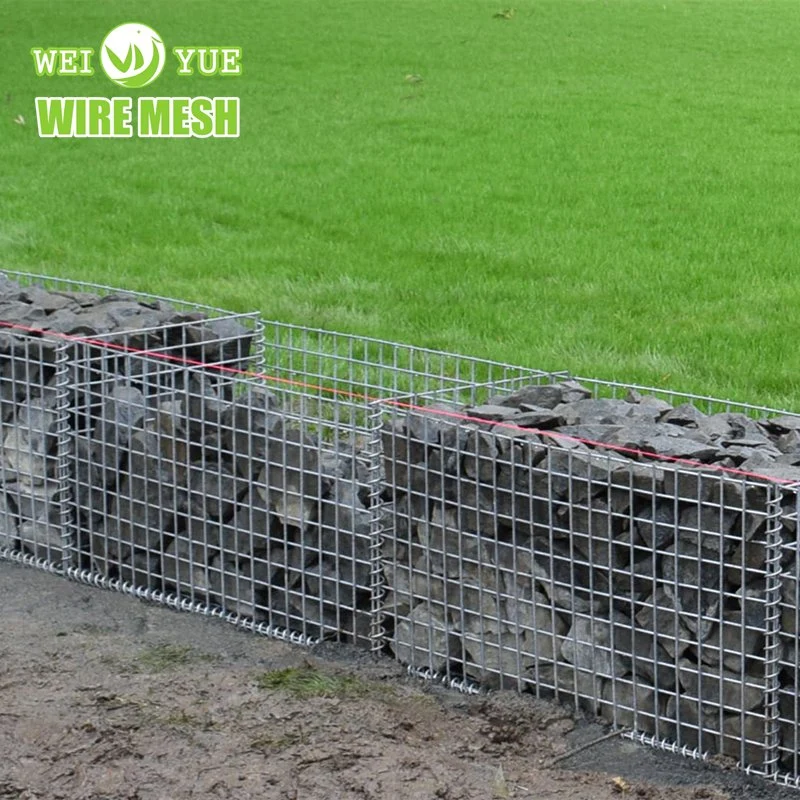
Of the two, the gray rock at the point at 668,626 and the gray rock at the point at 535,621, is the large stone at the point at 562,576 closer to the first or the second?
the gray rock at the point at 535,621

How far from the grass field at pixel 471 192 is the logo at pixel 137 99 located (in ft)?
1.12

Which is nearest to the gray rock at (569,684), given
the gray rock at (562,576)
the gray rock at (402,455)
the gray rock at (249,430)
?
the gray rock at (562,576)

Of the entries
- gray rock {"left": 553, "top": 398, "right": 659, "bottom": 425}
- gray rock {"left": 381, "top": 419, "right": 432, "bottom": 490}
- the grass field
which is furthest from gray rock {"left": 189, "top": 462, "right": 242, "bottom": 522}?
the grass field

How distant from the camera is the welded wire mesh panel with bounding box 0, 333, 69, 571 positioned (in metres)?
5.54

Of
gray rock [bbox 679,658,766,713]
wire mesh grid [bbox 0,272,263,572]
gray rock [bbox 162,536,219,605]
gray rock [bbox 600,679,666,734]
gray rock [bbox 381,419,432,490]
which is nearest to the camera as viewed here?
gray rock [bbox 679,658,766,713]

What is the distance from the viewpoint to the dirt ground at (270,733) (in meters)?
3.83

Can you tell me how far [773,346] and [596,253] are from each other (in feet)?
9.63

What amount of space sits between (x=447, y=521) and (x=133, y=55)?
66.2 ft

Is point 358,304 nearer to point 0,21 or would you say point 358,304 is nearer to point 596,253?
point 596,253

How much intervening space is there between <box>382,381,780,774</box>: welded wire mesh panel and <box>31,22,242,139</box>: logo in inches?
525

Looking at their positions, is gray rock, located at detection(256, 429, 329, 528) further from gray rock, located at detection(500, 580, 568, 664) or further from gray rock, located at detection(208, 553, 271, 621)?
gray rock, located at detection(500, 580, 568, 664)

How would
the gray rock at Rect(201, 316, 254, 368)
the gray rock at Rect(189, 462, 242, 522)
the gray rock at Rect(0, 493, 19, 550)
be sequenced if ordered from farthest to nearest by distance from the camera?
1. the gray rock at Rect(201, 316, 254, 368)
2. the gray rock at Rect(0, 493, 19, 550)
3. the gray rock at Rect(189, 462, 242, 522)

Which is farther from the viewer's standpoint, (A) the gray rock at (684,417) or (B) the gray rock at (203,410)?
(B) the gray rock at (203,410)

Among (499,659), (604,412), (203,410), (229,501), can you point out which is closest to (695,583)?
(499,659)
